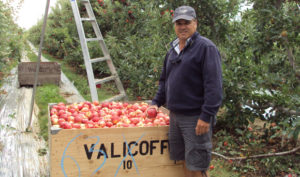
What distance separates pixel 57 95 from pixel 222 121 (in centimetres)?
319

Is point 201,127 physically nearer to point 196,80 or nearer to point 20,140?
point 196,80

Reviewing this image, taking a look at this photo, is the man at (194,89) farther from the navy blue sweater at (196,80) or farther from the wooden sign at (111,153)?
the wooden sign at (111,153)

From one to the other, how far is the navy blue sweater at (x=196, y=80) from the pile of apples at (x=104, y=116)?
1.66ft

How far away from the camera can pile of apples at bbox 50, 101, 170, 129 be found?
2822 mm

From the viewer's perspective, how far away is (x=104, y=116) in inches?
121

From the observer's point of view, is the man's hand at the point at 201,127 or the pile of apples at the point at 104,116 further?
the pile of apples at the point at 104,116

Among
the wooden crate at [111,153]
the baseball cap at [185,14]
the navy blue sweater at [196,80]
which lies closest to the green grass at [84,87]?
the wooden crate at [111,153]

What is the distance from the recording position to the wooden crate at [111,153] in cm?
252

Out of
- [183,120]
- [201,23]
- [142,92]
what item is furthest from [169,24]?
[183,120]

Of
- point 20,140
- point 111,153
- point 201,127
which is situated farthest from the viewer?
point 20,140

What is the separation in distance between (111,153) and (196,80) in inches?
36.6

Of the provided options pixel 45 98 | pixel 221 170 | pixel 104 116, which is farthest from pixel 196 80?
pixel 45 98

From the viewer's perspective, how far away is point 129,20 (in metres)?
7.17

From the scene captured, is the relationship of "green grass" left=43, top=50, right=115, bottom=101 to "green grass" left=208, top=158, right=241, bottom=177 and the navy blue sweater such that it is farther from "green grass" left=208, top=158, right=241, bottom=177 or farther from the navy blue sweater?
the navy blue sweater
